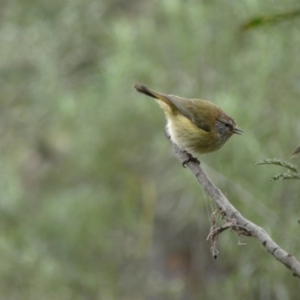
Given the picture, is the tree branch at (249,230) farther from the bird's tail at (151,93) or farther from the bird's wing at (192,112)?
the bird's wing at (192,112)

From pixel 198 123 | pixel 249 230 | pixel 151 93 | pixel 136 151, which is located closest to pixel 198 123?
pixel 198 123


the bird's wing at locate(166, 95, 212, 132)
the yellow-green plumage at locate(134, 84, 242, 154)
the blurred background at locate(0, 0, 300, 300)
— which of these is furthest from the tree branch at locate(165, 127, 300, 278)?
the blurred background at locate(0, 0, 300, 300)

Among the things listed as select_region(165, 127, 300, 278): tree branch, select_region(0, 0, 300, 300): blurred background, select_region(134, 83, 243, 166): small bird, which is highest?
select_region(0, 0, 300, 300): blurred background

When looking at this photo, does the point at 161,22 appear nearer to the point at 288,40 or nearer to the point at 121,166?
the point at 121,166

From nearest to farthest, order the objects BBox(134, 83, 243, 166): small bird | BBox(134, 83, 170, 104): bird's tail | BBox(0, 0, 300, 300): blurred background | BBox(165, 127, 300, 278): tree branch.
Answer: BBox(165, 127, 300, 278): tree branch < BBox(134, 83, 170, 104): bird's tail < BBox(134, 83, 243, 166): small bird < BBox(0, 0, 300, 300): blurred background

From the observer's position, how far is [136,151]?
6227 mm

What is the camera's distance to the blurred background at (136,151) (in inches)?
184

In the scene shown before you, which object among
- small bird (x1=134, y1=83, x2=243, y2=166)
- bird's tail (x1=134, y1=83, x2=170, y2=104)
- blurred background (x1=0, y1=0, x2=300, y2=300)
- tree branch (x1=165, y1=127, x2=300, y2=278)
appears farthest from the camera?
blurred background (x1=0, y1=0, x2=300, y2=300)

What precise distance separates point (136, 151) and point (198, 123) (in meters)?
2.14

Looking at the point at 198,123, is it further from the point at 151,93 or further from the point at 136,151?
the point at 136,151

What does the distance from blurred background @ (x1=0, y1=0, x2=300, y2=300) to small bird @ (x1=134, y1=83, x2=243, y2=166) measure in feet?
1.73

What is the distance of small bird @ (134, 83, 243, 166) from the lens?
4000mm

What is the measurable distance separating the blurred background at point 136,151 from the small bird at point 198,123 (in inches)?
20.7

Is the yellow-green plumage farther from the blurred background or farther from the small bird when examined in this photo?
the blurred background
